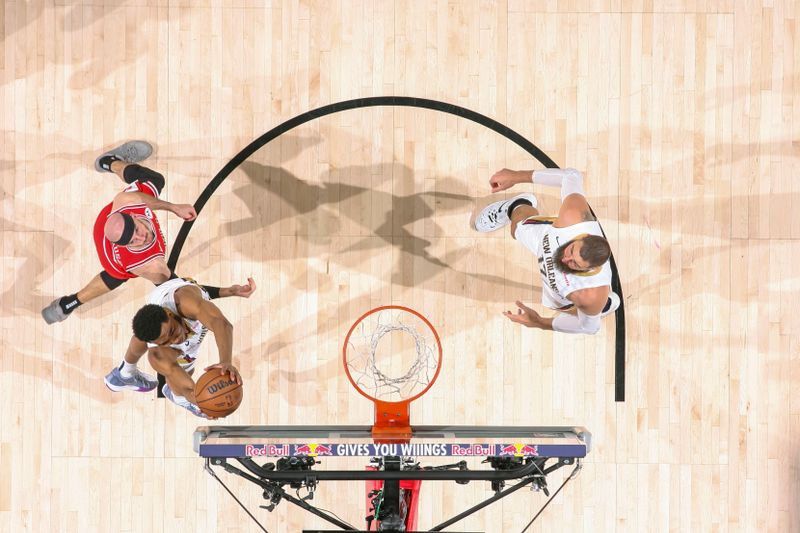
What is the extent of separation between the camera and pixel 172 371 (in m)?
5.02

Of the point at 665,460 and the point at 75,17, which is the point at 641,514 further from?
the point at 75,17

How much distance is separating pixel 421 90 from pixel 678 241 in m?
2.82

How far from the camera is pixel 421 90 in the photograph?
247 inches

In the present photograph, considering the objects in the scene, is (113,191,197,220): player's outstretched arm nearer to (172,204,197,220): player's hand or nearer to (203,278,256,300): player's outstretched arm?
(172,204,197,220): player's hand

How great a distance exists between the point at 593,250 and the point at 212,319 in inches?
111

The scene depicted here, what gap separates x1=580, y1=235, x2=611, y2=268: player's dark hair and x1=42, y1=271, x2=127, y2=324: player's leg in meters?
4.12

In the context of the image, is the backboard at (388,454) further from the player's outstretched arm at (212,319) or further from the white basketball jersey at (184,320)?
the white basketball jersey at (184,320)

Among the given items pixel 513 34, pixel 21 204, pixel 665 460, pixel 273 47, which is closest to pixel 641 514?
pixel 665 460

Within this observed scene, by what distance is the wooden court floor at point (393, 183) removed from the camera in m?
6.23

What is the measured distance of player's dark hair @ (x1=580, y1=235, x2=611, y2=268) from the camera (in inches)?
179

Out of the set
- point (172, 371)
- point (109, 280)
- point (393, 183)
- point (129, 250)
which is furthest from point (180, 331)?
point (393, 183)

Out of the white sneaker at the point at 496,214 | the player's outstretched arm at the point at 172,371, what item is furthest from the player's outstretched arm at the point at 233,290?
the white sneaker at the point at 496,214

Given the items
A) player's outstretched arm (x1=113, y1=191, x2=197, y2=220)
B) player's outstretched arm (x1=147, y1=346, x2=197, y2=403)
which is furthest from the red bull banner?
player's outstretched arm (x1=113, y1=191, x2=197, y2=220)

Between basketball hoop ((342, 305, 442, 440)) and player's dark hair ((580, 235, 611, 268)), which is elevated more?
player's dark hair ((580, 235, 611, 268))
